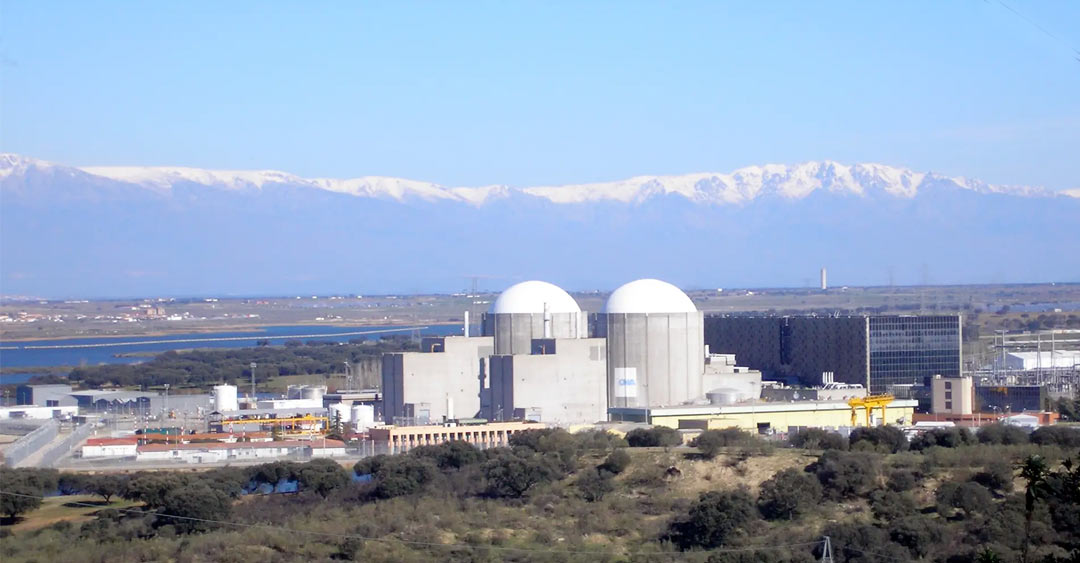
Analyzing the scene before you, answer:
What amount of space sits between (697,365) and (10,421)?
30085mm

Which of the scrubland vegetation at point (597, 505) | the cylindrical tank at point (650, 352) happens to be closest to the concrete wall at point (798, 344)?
the cylindrical tank at point (650, 352)

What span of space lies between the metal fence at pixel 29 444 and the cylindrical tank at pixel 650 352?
775 inches

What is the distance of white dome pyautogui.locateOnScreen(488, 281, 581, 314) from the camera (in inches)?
2248

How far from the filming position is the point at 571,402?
176ft

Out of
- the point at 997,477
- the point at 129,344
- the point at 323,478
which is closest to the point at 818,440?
the point at 997,477

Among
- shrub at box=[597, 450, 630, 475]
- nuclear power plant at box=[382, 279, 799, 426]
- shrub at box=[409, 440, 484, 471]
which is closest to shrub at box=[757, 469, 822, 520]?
shrub at box=[597, 450, 630, 475]

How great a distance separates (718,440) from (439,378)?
49.2ft

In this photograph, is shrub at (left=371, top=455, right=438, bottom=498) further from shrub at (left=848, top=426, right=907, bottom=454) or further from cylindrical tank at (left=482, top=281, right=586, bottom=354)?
cylindrical tank at (left=482, top=281, right=586, bottom=354)

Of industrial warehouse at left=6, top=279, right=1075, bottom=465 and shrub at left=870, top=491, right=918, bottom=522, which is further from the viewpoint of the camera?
industrial warehouse at left=6, top=279, right=1075, bottom=465

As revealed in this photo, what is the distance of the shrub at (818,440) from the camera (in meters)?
43.0

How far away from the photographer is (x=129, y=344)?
161 metres

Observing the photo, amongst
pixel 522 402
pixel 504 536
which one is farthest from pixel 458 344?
pixel 504 536

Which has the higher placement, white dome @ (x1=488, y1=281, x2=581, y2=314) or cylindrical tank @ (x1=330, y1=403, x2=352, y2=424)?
white dome @ (x1=488, y1=281, x2=581, y2=314)

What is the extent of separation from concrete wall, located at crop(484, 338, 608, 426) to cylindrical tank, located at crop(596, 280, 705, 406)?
0.62 m
